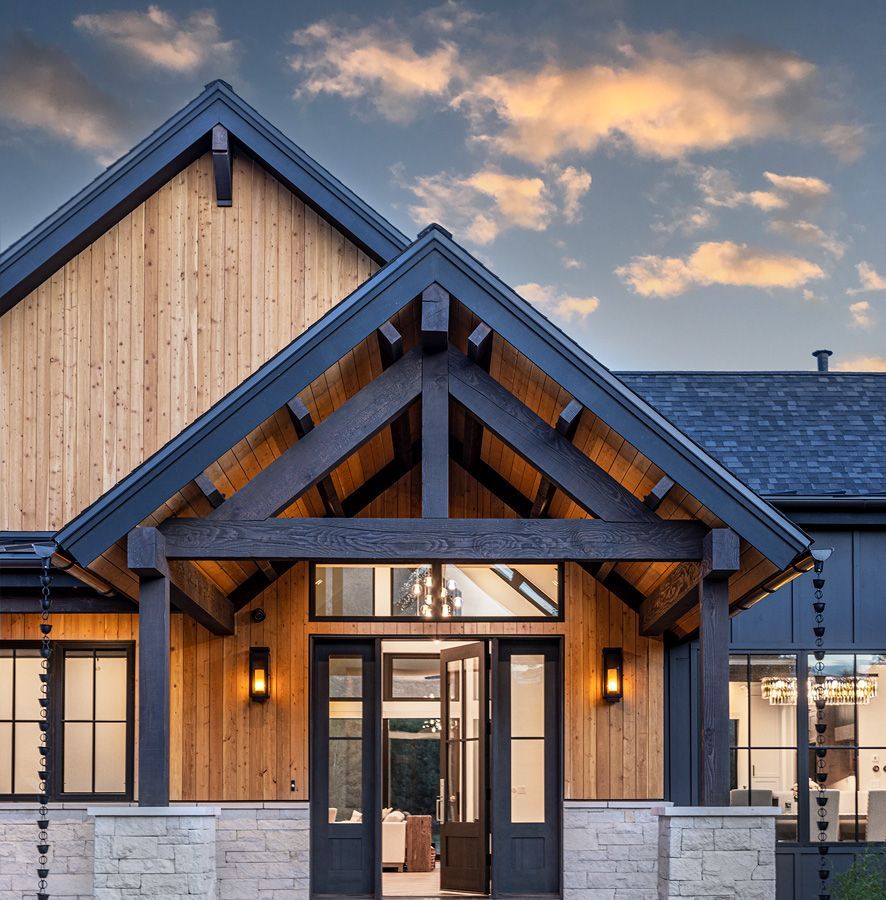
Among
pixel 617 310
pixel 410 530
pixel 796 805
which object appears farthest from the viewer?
pixel 617 310

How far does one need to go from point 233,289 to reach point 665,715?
5.45 m

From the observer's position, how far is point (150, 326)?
36.6 ft

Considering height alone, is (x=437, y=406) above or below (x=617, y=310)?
below

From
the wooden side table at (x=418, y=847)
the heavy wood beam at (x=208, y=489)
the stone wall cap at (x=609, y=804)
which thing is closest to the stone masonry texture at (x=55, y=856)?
the heavy wood beam at (x=208, y=489)

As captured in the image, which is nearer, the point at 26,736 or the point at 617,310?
the point at 26,736

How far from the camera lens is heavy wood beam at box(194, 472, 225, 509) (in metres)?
7.88

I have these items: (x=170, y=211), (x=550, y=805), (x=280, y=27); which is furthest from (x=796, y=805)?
(x=280, y=27)

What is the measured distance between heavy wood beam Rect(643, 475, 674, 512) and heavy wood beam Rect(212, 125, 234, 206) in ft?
17.3

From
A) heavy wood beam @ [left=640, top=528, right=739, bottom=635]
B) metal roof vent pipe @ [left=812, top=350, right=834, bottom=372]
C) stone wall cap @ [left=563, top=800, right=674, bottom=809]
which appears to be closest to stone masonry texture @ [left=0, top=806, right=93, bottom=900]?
stone wall cap @ [left=563, top=800, right=674, bottom=809]

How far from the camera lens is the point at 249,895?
33.2 ft

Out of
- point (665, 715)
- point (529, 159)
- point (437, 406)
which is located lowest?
point (665, 715)

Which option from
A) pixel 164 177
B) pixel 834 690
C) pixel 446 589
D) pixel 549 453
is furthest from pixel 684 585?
pixel 164 177

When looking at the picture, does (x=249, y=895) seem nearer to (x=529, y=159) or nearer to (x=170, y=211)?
(x=170, y=211)

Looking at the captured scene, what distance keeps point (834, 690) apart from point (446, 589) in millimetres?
3651
